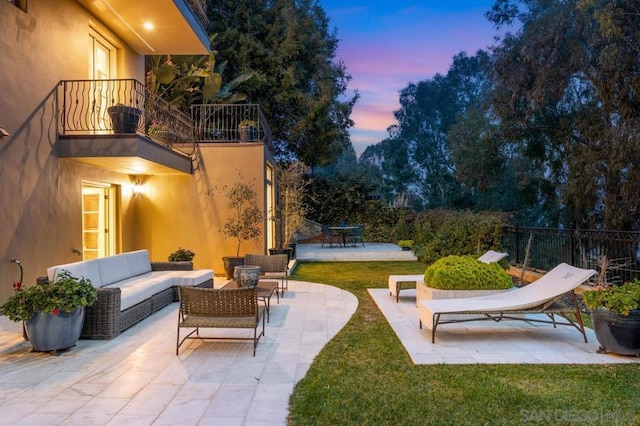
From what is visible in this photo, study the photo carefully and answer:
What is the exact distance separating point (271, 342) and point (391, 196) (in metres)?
26.5

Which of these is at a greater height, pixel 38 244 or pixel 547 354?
pixel 38 244

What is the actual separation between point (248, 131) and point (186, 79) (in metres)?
5.30

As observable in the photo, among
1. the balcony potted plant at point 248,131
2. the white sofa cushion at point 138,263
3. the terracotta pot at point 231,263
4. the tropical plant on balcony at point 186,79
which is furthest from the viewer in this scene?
the tropical plant on balcony at point 186,79

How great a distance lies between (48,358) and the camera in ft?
15.3

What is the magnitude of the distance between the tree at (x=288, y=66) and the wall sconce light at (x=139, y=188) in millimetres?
8980

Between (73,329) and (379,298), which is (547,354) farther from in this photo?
(73,329)

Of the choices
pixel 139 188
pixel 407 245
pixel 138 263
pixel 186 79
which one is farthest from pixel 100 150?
pixel 407 245

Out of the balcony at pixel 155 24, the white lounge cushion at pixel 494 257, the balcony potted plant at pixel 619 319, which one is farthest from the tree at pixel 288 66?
the balcony potted plant at pixel 619 319

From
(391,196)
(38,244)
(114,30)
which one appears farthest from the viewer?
(391,196)

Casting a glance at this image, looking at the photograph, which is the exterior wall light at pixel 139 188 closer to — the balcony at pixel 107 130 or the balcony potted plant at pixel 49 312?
the balcony at pixel 107 130

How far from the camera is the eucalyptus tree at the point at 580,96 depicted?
10367mm

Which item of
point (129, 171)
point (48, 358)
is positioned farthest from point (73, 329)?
point (129, 171)

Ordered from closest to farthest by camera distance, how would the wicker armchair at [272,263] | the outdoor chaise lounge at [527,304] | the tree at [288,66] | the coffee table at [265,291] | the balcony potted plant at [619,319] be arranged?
1. the balcony potted plant at [619,319]
2. the outdoor chaise lounge at [527,304]
3. the coffee table at [265,291]
4. the wicker armchair at [272,263]
5. the tree at [288,66]

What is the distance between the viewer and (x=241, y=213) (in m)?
11.2
